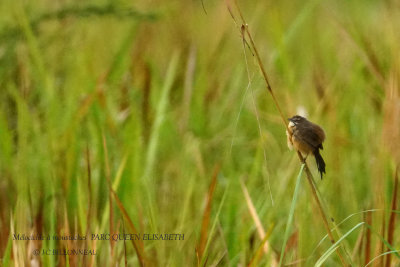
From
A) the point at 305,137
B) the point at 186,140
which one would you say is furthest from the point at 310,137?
the point at 186,140

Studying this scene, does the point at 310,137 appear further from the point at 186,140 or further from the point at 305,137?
the point at 186,140

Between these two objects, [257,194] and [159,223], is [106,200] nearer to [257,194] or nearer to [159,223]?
[159,223]

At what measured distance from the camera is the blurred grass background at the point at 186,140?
49.8 inches

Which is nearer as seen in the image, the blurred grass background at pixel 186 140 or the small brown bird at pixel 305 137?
the small brown bird at pixel 305 137

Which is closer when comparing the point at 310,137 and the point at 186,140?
the point at 310,137

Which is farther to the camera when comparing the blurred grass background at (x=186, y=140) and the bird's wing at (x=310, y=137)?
the blurred grass background at (x=186, y=140)

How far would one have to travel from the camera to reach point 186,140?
1957 mm

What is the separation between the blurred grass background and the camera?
1.26 m

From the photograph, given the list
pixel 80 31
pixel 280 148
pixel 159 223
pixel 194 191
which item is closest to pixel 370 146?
pixel 280 148

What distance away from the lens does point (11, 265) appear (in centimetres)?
114

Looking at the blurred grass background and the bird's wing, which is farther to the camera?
the blurred grass background

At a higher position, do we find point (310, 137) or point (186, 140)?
point (186, 140)

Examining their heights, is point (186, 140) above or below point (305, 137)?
above

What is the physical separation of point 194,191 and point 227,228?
0.63 feet
